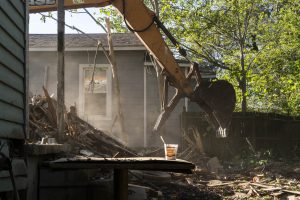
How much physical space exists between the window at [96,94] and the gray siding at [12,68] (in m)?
10.8

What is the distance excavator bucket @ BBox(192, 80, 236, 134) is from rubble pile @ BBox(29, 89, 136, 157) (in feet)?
6.91

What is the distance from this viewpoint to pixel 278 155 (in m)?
15.4

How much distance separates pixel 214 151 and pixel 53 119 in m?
7.21

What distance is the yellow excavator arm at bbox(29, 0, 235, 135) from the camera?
9930 millimetres

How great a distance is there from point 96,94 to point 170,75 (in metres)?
6.32

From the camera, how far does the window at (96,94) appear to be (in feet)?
52.5

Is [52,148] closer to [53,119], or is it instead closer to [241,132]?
[53,119]

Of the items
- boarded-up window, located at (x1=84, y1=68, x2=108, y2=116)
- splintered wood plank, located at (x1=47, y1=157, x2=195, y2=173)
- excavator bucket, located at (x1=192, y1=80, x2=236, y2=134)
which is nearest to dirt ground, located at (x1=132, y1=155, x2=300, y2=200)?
excavator bucket, located at (x1=192, y1=80, x2=236, y2=134)

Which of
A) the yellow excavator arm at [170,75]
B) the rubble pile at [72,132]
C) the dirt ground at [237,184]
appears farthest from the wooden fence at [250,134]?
the rubble pile at [72,132]

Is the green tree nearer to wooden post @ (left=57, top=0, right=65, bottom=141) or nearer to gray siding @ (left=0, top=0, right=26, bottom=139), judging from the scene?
wooden post @ (left=57, top=0, right=65, bottom=141)

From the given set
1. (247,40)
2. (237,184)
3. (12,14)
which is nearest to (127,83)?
(247,40)

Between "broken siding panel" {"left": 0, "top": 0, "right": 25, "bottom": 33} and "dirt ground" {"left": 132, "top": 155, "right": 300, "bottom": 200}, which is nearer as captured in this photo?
"broken siding panel" {"left": 0, "top": 0, "right": 25, "bottom": 33}

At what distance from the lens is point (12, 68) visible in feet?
15.2

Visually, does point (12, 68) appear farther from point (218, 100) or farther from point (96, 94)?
point (96, 94)
